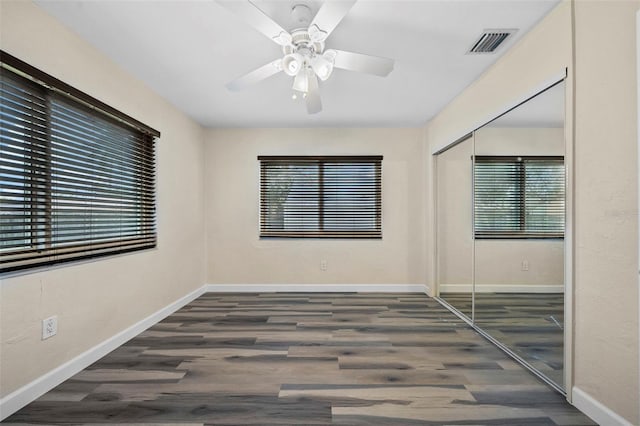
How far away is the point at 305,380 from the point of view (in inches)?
91.4

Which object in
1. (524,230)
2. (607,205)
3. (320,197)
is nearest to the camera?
(607,205)

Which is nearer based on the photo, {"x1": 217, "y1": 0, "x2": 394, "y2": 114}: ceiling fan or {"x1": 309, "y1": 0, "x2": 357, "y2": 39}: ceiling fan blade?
{"x1": 309, "y1": 0, "x2": 357, "y2": 39}: ceiling fan blade

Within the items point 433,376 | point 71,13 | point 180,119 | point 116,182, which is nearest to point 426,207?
point 433,376

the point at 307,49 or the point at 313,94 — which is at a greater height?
the point at 307,49

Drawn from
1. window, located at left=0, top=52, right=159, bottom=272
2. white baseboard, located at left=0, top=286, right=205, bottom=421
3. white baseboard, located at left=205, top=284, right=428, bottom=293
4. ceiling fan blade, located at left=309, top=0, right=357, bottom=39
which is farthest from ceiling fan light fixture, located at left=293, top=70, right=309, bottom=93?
white baseboard, located at left=205, top=284, right=428, bottom=293

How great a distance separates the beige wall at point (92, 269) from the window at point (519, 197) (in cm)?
319

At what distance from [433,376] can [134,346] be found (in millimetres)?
2397

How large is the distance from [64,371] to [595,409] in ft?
10.5

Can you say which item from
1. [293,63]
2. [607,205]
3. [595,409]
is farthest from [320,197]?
[595,409]

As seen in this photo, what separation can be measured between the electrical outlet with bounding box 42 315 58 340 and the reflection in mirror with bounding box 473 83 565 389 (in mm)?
3193

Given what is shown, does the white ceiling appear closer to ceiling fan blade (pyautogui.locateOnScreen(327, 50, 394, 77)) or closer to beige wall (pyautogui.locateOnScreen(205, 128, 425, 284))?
ceiling fan blade (pyautogui.locateOnScreen(327, 50, 394, 77))

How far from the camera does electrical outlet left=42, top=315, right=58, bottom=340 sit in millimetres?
2148

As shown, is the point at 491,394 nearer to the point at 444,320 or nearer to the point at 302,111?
the point at 444,320

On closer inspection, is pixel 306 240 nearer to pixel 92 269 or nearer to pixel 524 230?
pixel 92 269
